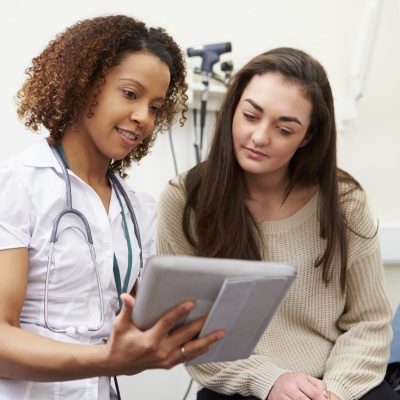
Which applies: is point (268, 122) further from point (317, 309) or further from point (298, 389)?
point (298, 389)

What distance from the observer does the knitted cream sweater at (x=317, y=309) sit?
1.40 meters

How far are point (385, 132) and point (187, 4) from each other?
86cm

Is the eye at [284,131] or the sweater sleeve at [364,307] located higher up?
the eye at [284,131]

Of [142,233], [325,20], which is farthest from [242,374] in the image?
[325,20]

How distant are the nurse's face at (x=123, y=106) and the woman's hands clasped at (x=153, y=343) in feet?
1.25

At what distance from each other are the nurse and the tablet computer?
44 mm

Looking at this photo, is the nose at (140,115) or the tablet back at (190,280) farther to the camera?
the nose at (140,115)

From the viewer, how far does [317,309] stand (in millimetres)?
1453

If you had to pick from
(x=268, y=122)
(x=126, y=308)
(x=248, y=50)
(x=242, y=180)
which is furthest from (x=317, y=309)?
(x=248, y=50)

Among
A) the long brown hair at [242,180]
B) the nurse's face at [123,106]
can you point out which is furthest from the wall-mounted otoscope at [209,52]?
the nurse's face at [123,106]

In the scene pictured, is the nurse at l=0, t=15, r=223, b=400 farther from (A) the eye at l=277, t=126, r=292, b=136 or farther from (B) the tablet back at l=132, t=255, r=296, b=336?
(A) the eye at l=277, t=126, r=292, b=136

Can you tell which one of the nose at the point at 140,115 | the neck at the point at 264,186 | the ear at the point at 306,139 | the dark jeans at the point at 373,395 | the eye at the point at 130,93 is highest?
the eye at the point at 130,93

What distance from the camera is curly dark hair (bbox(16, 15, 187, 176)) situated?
1.07 metres

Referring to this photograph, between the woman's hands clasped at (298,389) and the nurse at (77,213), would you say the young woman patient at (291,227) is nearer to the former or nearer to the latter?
the woman's hands clasped at (298,389)
